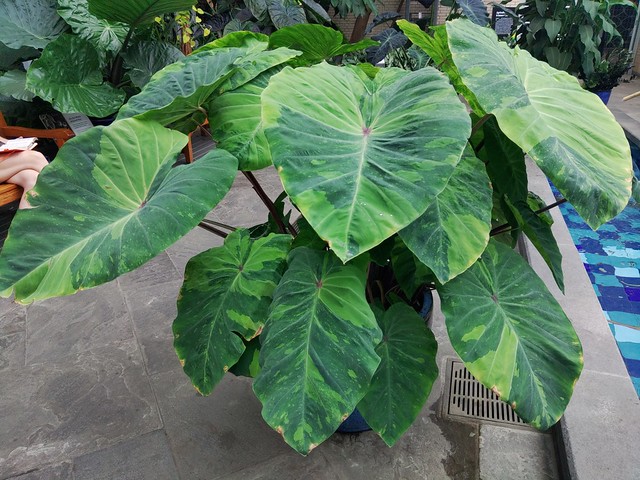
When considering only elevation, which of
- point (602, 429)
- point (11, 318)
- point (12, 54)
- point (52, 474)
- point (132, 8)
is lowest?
point (11, 318)

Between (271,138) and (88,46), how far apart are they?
220 cm

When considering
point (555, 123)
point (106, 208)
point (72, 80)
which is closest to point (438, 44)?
point (555, 123)

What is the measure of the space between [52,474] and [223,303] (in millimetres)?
740

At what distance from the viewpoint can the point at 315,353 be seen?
947mm

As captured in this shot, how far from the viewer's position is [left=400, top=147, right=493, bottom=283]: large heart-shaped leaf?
2.89 ft

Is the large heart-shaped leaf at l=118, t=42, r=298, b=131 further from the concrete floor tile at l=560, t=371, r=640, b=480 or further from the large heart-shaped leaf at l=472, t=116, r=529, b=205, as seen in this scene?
the concrete floor tile at l=560, t=371, r=640, b=480

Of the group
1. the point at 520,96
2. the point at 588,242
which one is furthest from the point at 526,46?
the point at 520,96

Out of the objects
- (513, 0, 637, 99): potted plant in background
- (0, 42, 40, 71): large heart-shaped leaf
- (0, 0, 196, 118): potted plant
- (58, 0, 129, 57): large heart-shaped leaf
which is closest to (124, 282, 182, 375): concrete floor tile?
(0, 0, 196, 118): potted plant

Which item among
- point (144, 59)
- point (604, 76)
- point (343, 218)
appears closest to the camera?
point (343, 218)

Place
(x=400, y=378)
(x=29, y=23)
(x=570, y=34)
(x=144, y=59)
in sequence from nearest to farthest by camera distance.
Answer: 1. (x=400, y=378)
2. (x=29, y=23)
3. (x=144, y=59)
4. (x=570, y=34)

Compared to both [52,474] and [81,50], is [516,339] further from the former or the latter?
[81,50]

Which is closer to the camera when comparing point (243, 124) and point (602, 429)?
point (243, 124)

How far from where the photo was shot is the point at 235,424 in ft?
4.84

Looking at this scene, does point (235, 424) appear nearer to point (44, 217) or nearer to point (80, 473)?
point (80, 473)
